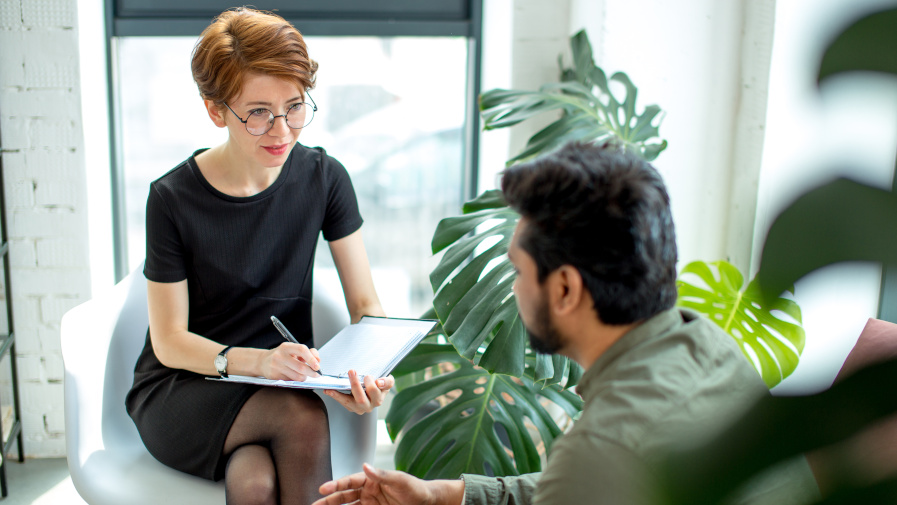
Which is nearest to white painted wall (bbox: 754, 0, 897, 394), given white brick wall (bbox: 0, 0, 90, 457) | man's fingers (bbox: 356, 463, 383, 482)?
man's fingers (bbox: 356, 463, 383, 482)

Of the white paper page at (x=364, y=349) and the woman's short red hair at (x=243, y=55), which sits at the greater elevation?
the woman's short red hair at (x=243, y=55)

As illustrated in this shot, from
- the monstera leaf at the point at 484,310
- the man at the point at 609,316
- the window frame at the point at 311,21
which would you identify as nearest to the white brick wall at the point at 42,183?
the window frame at the point at 311,21

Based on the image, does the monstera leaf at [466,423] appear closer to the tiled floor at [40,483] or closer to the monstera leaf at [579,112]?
the monstera leaf at [579,112]

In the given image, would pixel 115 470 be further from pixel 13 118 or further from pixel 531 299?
pixel 13 118

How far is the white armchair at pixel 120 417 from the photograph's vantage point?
52.0 inches

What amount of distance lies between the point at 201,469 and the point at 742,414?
1307 millimetres

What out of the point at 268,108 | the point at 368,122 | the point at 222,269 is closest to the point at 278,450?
the point at 222,269

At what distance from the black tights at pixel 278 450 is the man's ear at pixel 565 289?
0.63 m

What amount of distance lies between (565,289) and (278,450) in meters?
0.71

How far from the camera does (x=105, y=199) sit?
2.23 m

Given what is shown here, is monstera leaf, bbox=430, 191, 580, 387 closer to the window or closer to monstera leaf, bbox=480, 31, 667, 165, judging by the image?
monstera leaf, bbox=480, 31, 667, 165

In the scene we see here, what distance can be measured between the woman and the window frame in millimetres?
832

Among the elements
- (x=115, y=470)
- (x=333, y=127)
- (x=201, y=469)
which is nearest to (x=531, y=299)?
(x=201, y=469)

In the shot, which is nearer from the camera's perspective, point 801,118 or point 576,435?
point 801,118
